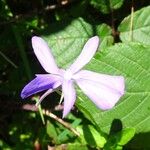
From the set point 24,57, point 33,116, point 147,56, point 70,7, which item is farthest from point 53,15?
point 147,56

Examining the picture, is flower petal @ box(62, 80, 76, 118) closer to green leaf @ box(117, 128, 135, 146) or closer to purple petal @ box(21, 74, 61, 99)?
purple petal @ box(21, 74, 61, 99)

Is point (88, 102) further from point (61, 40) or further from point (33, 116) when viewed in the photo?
point (33, 116)

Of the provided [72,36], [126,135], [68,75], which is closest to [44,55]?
[68,75]

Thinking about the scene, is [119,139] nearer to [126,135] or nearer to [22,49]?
[126,135]

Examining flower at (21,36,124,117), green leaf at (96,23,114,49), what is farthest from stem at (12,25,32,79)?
flower at (21,36,124,117)

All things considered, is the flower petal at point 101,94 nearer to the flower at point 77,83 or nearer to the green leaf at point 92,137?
the flower at point 77,83

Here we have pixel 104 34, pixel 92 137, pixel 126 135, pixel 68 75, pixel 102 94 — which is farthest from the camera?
pixel 104 34
